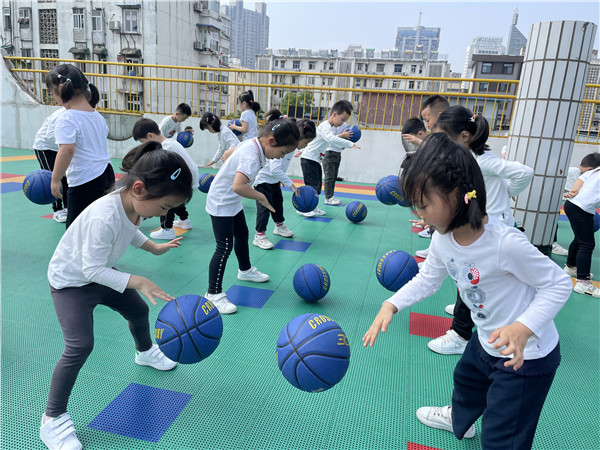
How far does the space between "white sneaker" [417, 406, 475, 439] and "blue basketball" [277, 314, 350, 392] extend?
568mm

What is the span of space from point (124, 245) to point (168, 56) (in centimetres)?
4231

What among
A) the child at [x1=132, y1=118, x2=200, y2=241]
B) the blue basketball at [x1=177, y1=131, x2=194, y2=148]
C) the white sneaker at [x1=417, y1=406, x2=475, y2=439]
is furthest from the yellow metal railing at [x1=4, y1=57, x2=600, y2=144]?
the white sneaker at [x1=417, y1=406, x2=475, y2=439]

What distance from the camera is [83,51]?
38.0m

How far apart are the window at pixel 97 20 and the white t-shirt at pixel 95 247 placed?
44.5 meters

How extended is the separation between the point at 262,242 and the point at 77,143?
2624 millimetres

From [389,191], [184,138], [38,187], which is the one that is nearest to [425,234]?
[389,191]

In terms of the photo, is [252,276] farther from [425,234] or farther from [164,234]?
[425,234]

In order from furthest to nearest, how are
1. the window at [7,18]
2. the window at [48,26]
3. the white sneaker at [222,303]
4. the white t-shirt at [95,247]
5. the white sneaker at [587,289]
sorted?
the window at [7,18] → the window at [48,26] → the white sneaker at [587,289] → the white sneaker at [222,303] → the white t-shirt at [95,247]

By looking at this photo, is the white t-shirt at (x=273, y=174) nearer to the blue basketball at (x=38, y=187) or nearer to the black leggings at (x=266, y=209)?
the black leggings at (x=266, y=209)

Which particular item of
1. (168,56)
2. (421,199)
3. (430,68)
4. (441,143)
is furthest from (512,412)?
(430,68)

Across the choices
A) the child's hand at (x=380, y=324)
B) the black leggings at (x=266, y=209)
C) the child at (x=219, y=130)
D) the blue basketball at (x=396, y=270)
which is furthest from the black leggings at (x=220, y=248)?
the child at (x=219, y=130)

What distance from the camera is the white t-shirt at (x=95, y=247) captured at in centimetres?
204

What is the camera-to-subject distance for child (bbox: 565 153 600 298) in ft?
14.7

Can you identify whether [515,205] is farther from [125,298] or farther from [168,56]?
[168,56]
